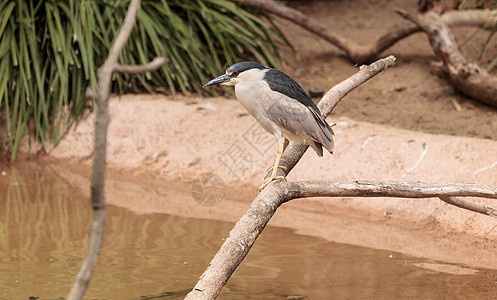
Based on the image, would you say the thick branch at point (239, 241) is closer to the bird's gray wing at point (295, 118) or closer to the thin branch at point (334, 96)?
the bird's gray wing at point (295, 118)

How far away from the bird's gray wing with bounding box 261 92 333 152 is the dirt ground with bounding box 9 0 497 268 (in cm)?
99

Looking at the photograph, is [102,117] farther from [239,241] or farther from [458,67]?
[458,67]

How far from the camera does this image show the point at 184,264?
277cm

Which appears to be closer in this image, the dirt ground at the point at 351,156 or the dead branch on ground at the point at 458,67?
the dirt ground at the point at 351,156

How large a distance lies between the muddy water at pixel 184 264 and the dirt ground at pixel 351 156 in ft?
0.57

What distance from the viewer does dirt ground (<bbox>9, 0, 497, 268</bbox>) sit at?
3221mm

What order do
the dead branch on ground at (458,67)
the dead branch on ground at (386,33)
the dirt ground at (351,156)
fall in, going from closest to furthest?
the dirt ground at (351,156) < the dead branch on ground at (458,67) < the dead branch on ground at (386,33)

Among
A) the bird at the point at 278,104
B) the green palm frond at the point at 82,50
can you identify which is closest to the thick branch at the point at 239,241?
the bird at the point at 278,104

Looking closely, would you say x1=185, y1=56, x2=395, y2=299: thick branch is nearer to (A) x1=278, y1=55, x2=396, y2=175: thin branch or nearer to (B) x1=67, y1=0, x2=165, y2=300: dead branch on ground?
(A) x1=278, y1=55, x2=396, y2=175: thin branch

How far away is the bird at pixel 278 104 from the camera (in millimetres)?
2275

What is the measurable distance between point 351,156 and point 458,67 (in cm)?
141

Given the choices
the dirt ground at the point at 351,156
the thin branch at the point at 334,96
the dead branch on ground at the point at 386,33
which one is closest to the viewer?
the thin branch at the point at 334,96

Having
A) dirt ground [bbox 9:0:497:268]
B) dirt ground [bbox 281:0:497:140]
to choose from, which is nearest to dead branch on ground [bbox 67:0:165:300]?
dirt ground [bbox 9:0:497:268]

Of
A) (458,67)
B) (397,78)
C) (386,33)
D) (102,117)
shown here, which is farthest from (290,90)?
(397,78)
